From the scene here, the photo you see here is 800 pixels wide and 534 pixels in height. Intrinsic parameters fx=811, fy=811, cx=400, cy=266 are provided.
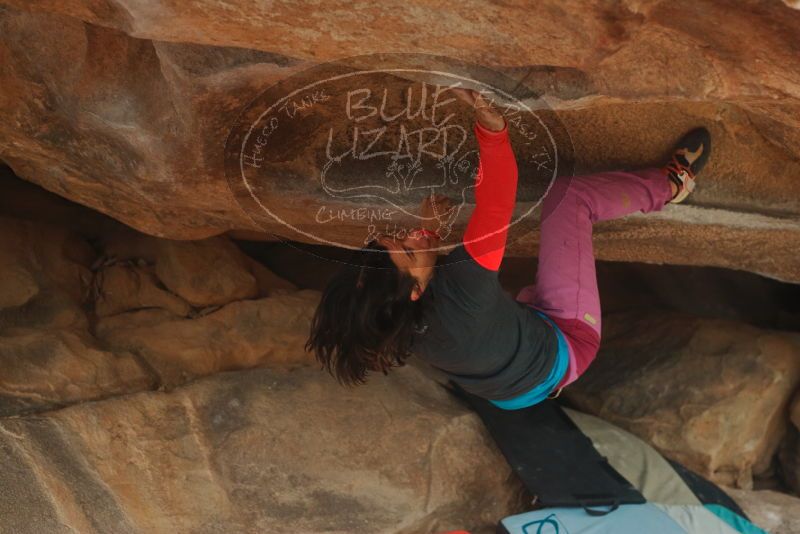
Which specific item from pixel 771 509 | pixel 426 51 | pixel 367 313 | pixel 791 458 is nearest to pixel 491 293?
pixel 367 313

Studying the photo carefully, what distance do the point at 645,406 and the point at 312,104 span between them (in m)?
1.75

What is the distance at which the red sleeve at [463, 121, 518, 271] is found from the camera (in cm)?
152

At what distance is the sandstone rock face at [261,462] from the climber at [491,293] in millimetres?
344

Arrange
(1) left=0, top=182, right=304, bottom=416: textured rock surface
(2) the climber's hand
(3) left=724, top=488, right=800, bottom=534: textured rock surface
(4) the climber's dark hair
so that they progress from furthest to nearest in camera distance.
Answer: (3) left=724, top=488, right=800, bottom=534: textured rock surface, (1) left=0, top=182, right=304, bottom=416: textured rock surface, (4) the climber's dark hair, (2) the climber's hand

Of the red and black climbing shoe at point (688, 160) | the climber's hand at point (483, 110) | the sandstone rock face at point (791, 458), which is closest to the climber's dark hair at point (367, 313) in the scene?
the climber's hand at point (483, 110)

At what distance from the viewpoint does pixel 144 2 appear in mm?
1222

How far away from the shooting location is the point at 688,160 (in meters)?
2.05

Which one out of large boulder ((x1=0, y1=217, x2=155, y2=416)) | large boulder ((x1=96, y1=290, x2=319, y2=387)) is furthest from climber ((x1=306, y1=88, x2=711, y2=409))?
large boulder ((x1=0, y1=217, x2=155, y2=416))

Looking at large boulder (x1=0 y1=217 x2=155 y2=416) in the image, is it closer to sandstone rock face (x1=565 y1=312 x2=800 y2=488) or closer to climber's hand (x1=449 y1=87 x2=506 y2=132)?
climber's hand (x1=449 y1=87 x2=506 y2=132)

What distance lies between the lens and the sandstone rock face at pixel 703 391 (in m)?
2.75

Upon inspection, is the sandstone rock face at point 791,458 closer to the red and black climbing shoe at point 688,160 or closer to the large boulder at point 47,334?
the red and black climbing shoe at point 688,160

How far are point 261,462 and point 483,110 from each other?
1243 mm

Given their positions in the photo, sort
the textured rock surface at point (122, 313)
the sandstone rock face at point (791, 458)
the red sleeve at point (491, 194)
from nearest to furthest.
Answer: the red sleeve at point (491, 194) < the textured rock surface at point (122, 313) < the sandstone rock face at point (791, 458)

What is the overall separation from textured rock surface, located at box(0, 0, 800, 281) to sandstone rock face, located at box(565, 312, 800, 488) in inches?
14.6
